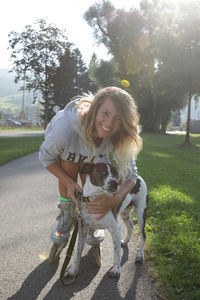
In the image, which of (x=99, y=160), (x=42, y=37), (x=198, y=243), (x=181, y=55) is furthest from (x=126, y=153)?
(x=42, y=37)

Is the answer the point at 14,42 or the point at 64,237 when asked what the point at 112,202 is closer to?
the point at 64,237

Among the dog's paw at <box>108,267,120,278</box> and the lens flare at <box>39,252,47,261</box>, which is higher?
the dog's paw at <box>108,267,120,278</box>

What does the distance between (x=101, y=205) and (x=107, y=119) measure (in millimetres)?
893

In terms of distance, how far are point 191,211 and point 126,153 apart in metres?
2.77

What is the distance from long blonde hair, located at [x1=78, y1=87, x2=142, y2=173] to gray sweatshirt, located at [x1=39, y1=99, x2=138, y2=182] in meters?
0.09

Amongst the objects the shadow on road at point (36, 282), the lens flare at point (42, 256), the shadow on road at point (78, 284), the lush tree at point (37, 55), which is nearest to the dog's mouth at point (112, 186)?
the shadow on road at point (78, 284)

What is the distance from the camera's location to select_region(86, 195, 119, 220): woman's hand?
329cm

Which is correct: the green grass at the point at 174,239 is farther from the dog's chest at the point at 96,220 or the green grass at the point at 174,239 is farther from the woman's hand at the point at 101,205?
the woman's hand at the point at 101,205

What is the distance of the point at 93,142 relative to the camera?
347 cm

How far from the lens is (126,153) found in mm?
3564

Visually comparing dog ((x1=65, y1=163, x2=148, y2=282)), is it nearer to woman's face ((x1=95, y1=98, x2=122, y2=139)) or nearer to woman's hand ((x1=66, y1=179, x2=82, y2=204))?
woman's hand ((x1=66, y1=179, x2=82, y2=204))

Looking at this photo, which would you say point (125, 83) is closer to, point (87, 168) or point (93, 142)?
point (93, 142)

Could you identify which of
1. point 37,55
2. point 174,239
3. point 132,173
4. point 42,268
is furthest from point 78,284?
point 37,55

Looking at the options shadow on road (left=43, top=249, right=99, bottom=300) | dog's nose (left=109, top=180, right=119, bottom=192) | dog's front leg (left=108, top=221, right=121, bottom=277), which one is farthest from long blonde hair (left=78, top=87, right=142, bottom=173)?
shadow on road (left=43, top=249, right=99, bottom=300)
